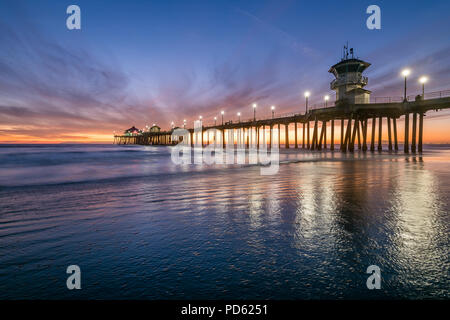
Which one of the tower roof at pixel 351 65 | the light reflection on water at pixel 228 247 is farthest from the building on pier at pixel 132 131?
the light reflection on water at pixel 228 247

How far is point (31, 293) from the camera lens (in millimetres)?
2508

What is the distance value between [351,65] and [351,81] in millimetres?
3032

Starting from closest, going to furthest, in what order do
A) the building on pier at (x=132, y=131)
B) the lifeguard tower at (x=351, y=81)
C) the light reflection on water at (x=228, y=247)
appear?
the light reflection on water at (x=228, y=247) → the lifeguard tower at (x=351, y=81) → the building on pier at (x=132, y=131)

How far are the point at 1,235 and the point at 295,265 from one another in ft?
18.0

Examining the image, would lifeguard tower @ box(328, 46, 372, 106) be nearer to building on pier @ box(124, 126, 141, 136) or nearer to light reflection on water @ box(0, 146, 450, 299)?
light reflection on water @ box(0, 146, 450, 299)

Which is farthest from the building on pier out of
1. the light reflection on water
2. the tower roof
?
the light reflection on water

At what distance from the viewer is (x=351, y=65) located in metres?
40.2

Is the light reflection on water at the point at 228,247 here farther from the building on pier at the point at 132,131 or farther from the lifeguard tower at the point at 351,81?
the building on pier at the point at 132,131

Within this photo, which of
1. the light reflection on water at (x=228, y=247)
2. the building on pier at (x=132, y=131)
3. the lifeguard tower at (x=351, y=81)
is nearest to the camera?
the light reflection on water at (x=228, y=247)

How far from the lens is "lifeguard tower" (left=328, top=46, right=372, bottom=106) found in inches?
1508

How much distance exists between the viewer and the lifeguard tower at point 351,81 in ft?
126

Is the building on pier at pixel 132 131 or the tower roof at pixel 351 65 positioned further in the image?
the building on pier at pixel 132 131

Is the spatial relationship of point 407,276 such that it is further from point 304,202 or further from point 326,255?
point 304,202

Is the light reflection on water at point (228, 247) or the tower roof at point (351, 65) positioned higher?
the tower roof at point (351, 65)
